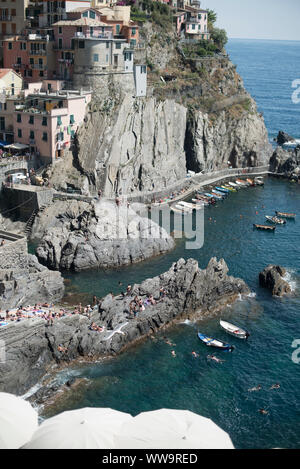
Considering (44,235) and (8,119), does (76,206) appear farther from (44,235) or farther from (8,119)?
(8,119)

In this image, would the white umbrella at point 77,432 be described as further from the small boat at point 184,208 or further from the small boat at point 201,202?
the small boat at point 201,202

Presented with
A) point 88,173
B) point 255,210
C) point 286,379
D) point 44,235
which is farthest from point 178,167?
point 286,379

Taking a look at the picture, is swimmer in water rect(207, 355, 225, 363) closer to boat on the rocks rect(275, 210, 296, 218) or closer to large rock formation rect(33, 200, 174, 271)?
large rock formation rect(33, 200, 174, 271)

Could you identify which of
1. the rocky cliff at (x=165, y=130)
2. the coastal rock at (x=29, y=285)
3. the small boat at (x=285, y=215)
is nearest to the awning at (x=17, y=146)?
the rocky cliff at (x=165, y=130)

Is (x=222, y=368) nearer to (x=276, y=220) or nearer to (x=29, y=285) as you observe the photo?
(x=29, y=285)

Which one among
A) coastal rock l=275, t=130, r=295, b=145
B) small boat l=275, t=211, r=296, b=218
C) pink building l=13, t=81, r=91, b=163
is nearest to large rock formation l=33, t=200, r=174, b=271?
pink building l=13, t=81, r=91, b=163
